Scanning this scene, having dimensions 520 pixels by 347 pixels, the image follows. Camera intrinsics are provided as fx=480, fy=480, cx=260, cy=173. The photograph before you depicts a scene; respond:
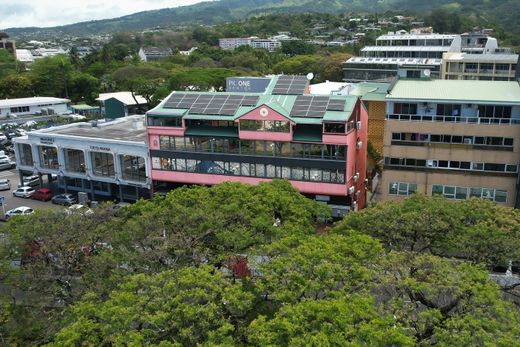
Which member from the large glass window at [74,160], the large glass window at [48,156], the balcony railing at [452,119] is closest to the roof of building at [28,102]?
the large glass window at [48,156]

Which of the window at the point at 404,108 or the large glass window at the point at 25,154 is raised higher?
the window at the point at 404,108

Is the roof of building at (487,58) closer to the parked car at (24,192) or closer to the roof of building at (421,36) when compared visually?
the roof of building at (421,36)

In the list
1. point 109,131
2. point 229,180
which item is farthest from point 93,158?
point 229,180

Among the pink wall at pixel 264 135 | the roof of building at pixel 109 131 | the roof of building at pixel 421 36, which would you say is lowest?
the roof of building at pixel 109 131

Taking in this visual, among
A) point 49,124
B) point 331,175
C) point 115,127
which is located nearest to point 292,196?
point 331,175

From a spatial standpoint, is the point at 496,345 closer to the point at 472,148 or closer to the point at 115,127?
the point at 472,148

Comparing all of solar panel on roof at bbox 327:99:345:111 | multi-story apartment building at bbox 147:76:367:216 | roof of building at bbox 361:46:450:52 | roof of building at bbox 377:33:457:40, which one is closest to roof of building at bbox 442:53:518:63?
roof of building at bbox 361:46:450:52

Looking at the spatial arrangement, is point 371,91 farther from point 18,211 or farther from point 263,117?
point 18,211
